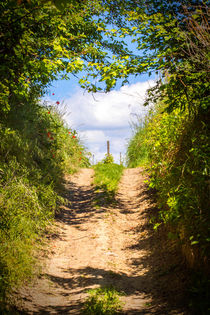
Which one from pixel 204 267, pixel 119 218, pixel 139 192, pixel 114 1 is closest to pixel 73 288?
pixel 204 267

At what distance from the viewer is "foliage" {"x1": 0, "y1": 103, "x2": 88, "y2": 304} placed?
451 cm

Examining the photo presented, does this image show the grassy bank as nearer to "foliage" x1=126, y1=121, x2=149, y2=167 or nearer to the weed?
the weed

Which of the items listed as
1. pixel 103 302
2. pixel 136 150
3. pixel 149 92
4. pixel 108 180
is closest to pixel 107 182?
pixel 108 180

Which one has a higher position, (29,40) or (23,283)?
(29,40)

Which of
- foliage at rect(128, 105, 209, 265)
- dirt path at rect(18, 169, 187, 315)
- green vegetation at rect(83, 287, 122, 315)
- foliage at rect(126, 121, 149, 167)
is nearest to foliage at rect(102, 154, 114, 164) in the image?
foliage at rect(126, 121, 149, 167)

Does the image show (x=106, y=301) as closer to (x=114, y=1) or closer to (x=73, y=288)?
(x=73, y=288)

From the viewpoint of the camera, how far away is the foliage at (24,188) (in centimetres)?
451

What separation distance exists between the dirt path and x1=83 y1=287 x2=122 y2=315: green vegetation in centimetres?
14

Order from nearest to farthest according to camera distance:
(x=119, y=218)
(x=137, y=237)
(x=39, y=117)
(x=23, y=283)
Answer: (x=23, y=283) → (x=137, y=237) → (x=119, y=218) → (x=39, y=117)

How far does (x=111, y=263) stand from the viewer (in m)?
5.46

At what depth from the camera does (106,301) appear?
3.94 m

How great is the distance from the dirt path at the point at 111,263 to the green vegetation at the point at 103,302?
138mm

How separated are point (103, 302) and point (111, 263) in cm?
159

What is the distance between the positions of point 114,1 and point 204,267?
8.23 metres
